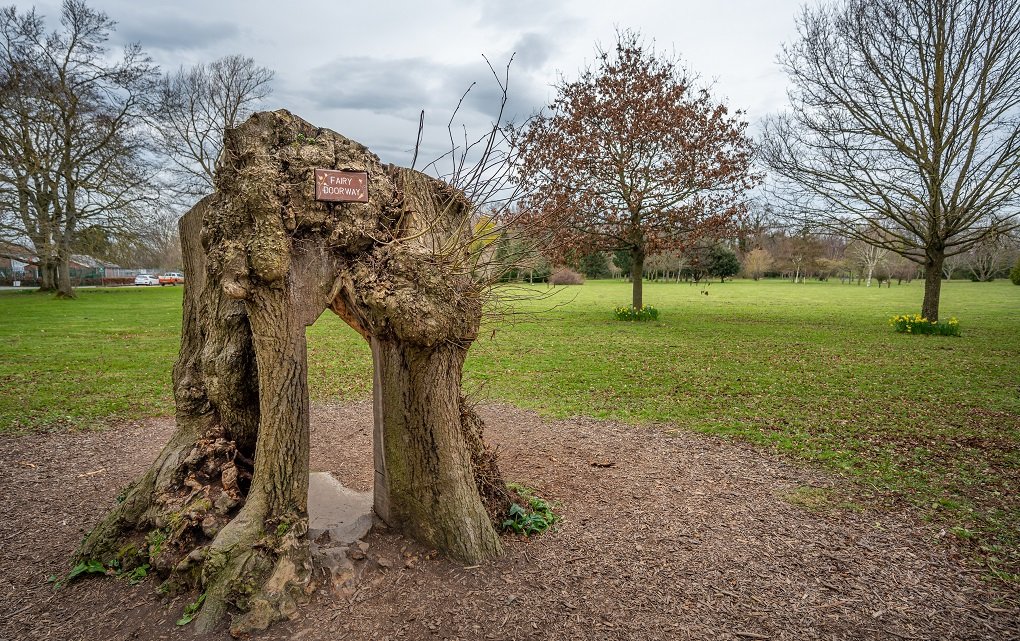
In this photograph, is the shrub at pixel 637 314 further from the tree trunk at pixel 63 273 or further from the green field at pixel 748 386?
the tree trunk at pixel 63 273

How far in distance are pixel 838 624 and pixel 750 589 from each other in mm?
473

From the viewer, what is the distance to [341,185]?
321 centimetres

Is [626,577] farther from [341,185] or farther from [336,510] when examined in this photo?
[341,185]

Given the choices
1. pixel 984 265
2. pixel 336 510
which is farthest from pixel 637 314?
pixel 984 265

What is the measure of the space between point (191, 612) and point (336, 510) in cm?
124

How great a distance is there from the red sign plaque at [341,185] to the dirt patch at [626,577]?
7.40ft

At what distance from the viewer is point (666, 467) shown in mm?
5398

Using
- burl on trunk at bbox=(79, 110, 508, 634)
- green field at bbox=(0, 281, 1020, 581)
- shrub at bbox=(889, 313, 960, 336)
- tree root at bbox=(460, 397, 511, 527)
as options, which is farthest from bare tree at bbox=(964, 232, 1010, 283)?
burl on trunk at bbox=(79, 110, 508, 634)

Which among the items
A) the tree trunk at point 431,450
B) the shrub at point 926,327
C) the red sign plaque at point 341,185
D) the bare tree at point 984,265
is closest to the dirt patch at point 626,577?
the tree trunk at point 431,450

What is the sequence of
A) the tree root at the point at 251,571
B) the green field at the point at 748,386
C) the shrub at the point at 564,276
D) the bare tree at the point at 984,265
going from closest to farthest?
1. the tree root at the point at 251,571
2. the green field at the point at 748,386
3. the shrub at the point at 564,276
4. the bare tree at the point at 984,265

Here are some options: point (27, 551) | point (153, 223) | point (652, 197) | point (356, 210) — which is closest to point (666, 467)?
point (356, 210)

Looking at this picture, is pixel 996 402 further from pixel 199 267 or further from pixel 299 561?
pixel 199 267

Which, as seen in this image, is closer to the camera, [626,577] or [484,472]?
[626,577]

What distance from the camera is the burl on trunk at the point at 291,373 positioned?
3107mm
